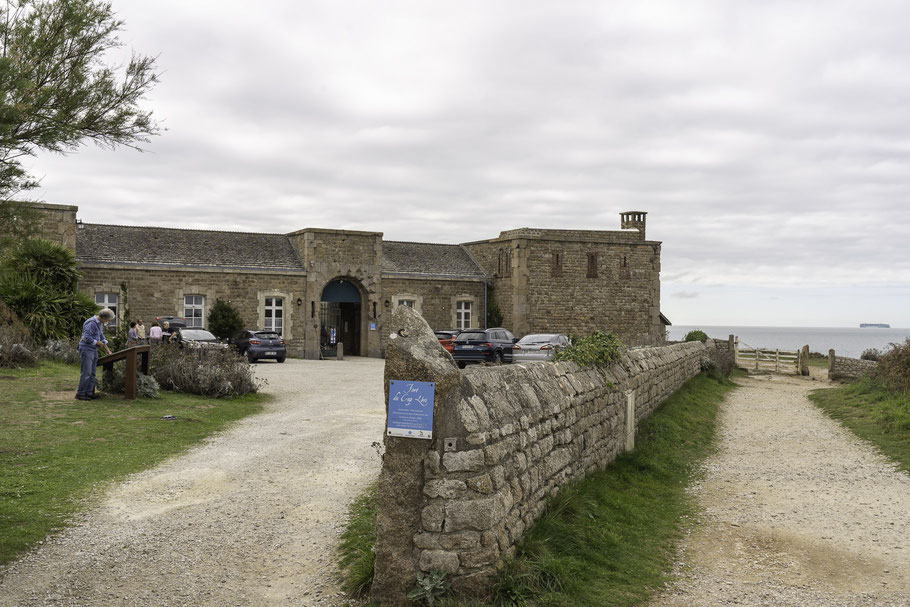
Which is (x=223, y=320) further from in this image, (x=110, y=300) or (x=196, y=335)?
(x=196, y=335)

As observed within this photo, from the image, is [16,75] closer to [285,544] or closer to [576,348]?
[285,544]

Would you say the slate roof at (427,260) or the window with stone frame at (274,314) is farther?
the slate roof at (427,260)

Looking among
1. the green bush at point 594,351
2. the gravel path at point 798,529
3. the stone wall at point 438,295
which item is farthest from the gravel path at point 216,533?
the stone wall at point 438,295

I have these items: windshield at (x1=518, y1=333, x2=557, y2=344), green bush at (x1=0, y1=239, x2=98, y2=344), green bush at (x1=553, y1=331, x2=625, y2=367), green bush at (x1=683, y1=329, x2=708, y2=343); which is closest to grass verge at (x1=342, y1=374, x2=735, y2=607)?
green bush at (x1=553, y1=331, x2=625, y2=367)

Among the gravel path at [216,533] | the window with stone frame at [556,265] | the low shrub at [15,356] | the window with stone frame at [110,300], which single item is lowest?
the gravel path at [216,533]

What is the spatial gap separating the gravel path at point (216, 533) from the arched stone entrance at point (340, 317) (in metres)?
21.5

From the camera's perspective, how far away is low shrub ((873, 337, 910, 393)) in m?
16.6

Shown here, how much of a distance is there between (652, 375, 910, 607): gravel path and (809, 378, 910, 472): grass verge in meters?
0.43

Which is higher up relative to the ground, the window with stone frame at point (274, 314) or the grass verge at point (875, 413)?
the window with stone frame at point (274, 314)

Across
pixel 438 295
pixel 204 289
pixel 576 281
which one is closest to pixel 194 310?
pixel 204 289

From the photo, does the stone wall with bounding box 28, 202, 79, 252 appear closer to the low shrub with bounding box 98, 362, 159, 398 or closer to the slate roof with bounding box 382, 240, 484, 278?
the slate roof with bounding box 382, 240, 484, 278

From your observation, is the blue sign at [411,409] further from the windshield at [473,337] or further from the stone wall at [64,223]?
the stone wall at [64,223]

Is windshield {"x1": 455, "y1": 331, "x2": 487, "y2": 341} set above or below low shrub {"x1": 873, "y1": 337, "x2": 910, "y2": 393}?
above

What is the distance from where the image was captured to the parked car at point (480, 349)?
23.9 metres
